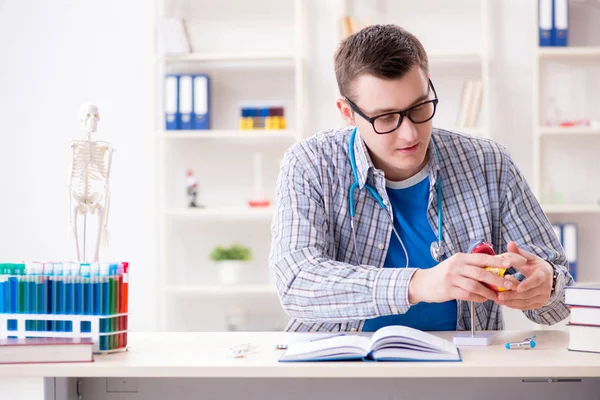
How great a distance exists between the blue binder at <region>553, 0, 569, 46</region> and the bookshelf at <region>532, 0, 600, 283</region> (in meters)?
0.13

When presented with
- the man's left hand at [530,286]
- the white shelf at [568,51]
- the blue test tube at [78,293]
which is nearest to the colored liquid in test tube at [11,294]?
the blue test tube at [78,293]

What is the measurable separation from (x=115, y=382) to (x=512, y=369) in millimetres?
743

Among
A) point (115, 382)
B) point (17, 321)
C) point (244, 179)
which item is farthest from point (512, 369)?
point (244, 179)

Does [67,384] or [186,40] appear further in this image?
[186,40]

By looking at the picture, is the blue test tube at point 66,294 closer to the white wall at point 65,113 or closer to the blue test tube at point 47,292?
the blue test tube at point 47,292

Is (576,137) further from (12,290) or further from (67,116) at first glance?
(12,290)

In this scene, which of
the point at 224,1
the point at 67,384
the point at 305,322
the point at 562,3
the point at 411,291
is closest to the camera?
the point at 67,384

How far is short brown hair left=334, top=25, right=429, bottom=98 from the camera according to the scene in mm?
1742

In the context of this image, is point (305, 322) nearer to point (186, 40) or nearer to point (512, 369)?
point (512, 369)

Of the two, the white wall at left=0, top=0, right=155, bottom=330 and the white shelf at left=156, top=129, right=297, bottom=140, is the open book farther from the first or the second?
the white wall at left=0, top=0, right=155, bottom=330

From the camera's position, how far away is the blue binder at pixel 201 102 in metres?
3.91

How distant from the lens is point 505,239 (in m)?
1.90

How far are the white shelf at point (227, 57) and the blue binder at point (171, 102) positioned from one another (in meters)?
0.12

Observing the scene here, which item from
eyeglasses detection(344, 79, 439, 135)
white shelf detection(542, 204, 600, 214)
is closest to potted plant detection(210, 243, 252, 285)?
white shelf detection(542, 204, 600, 214)
